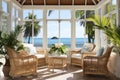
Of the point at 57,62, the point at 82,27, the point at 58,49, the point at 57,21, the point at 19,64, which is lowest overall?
the point at 57,62

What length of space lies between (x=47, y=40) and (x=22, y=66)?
4.05 metres

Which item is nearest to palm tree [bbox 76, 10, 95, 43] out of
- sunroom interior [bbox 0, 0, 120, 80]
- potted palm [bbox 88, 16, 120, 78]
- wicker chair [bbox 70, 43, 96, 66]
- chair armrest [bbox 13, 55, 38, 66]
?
sunroom interior [bbox 0, 0, 120, 80]

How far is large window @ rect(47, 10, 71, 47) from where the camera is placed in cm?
1021

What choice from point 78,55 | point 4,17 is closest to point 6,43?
point 4,17

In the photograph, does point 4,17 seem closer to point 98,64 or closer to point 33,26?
point 33,26

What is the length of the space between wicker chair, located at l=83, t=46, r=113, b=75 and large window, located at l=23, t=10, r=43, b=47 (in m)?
4.05

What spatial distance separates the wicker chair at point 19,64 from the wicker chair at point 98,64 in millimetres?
1866

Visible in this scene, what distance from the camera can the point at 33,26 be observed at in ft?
33.4

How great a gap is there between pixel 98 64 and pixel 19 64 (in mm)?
2495

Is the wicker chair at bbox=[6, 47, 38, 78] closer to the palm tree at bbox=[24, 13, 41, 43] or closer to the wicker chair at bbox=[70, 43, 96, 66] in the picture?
the wicker chair at bbox=[70, 43, 96, 66]

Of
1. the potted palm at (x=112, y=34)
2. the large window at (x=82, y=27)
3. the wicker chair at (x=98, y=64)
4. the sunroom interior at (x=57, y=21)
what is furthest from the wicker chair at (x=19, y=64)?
the large window at (x=82, y=27)

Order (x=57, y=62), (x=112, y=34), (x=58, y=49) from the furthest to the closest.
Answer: (x=58, y=49)
(x=57, y=62)
(x=112, y=34)

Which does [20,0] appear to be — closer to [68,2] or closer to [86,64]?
[68,2]

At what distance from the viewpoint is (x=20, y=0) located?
32.1 ft
